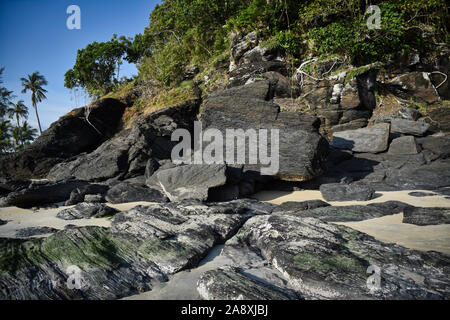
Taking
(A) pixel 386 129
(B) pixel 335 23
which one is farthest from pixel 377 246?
(B) pixel 335 23

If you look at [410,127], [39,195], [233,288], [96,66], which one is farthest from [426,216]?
[96,66]

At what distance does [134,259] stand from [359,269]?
8.84 feet

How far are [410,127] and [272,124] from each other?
6502 millimetres

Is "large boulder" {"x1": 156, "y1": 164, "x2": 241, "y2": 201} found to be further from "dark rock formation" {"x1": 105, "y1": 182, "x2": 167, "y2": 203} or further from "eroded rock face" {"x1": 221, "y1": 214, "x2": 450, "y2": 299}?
"eroded rock face" {"x1": 221, "y1": 214, "x2": 450, "y2": 299}

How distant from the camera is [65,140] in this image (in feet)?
51.7

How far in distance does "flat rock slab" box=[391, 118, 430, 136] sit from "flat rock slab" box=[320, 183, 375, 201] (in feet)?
19.2

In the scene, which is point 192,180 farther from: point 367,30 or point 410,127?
point 367,30

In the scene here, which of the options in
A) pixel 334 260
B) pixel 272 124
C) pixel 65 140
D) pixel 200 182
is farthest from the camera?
pixel 65 140

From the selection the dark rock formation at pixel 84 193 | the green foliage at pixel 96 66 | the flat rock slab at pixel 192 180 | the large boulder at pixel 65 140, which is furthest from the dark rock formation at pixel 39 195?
the green foliage at pixel 96 66

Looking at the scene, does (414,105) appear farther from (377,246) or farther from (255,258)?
(255,258)

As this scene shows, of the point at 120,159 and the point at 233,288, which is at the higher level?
the point at 120,159

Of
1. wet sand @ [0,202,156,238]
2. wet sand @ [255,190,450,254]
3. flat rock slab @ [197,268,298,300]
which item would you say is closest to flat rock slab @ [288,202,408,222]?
wet sand @ [255,190,450,254]

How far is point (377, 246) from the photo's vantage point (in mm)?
3195

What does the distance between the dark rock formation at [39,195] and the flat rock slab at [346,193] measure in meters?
7.44
